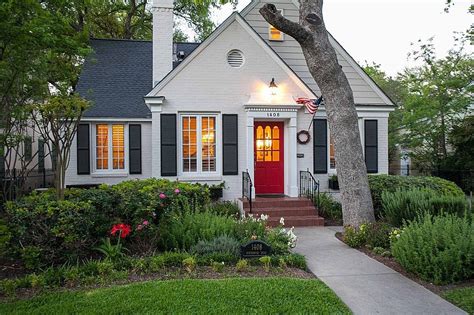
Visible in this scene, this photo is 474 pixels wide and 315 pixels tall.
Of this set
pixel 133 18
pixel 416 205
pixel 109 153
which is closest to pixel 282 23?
pixel 416 205

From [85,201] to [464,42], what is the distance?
19.6 m

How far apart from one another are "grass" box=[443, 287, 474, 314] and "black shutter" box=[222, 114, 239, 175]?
6681 millimetres

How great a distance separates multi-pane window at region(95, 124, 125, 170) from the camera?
1138cm

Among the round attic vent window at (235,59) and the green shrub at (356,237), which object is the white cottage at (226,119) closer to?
the round attic vent window at (235,59)

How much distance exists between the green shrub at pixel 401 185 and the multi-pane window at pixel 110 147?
7.65m

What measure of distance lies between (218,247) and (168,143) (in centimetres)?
509

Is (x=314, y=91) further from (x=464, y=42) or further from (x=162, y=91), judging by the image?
(x=464, y=42)

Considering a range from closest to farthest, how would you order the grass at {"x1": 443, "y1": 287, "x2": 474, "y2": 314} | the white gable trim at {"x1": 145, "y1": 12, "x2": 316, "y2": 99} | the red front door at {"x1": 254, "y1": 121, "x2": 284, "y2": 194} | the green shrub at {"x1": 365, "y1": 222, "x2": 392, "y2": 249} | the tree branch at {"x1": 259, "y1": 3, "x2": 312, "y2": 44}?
the grass at {"x1": 443, "y1": 287, "x2": 474, "y2": 314}, the green shrub at {"x1": 365, "y1": 222, "x2": 392, "y2": 249}, the tree branch at {"x1": 259, "y1": 3, "x2": 312, "y2": 44}, the white gable trim at {"x1": 145, "y1": 12, "x2": 316, "y2": 99}, the red front door at {"x1": 254, "y1": 121, "x2": 284, "y2": 194}

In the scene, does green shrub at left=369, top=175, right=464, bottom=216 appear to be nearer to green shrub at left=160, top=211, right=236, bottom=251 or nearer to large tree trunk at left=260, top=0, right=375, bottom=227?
large tree trunk at left=260, top=0, right=375, bottom=227

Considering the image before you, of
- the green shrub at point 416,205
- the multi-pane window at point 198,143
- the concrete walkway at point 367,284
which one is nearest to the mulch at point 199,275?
the concrete walkway at point 367,284

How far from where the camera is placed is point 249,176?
1012cm

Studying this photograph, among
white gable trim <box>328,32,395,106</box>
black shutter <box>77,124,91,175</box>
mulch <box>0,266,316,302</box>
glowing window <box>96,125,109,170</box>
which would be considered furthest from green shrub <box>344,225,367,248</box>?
black shutter <box>77,124,91,175</box>

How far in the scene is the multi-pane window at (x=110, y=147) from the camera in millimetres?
11375

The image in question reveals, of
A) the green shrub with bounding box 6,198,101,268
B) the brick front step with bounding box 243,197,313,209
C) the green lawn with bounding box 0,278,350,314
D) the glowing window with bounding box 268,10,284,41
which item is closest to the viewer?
the green lawn with bounding box 0,278,350,314
